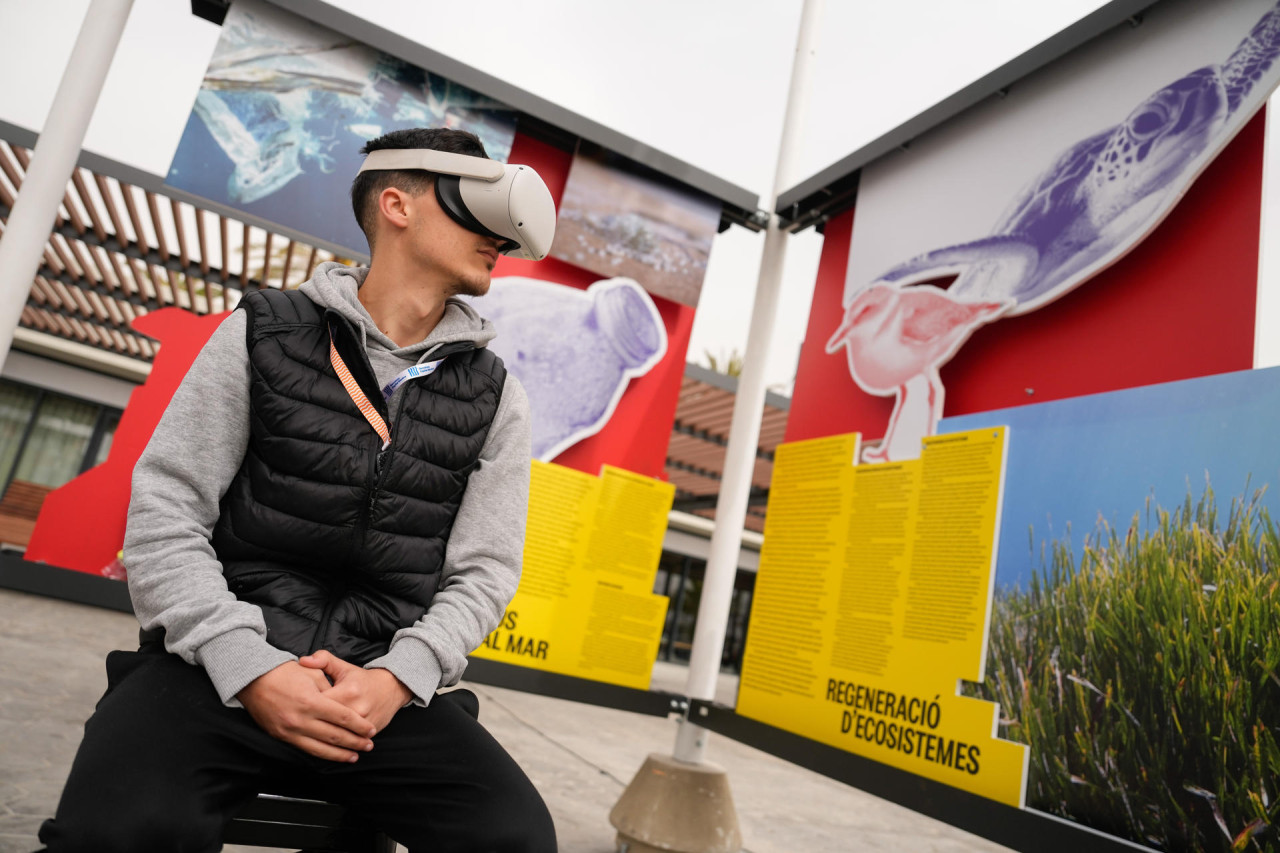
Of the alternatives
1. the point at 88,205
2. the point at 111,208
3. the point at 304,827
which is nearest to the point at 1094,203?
the point at 304,827

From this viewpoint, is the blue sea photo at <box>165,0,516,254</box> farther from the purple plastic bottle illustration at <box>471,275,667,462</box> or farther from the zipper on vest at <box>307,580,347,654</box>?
the zipper on vest at <box>307,580,347,654</box>

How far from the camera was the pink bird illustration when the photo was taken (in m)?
2.43

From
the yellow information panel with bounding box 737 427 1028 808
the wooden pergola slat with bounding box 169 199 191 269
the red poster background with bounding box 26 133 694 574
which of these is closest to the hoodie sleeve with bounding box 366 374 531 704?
the yellow information panel with bounding box 737 427 1028 808

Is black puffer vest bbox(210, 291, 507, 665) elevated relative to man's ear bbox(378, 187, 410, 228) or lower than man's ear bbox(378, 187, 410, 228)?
lower

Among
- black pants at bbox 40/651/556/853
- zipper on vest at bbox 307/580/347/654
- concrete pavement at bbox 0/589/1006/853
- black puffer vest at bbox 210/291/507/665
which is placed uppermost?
black puffer vest at bbox 210/291/507/665

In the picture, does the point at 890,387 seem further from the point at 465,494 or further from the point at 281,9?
the point at 281,9

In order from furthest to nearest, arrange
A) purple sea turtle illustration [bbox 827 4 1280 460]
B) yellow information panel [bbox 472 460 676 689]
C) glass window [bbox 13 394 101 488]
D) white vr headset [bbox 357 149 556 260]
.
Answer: glass window [bbox 13 394 101 488] → yellow information panel [bbox 472 460 676 689] → purple sea turtle illustration [bbox 827 4 1280 460] → white vr headset [bbox 357 149 556 260]

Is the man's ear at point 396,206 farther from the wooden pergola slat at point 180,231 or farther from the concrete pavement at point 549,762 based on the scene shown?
the wooden pergola slat at point 180,231

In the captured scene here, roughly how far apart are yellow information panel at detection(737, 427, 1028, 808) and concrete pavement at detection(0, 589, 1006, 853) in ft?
3.72

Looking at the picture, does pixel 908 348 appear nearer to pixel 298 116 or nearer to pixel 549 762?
pixel 298 116

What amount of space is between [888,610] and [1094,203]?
1223mm

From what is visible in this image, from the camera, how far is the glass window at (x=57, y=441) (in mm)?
11859

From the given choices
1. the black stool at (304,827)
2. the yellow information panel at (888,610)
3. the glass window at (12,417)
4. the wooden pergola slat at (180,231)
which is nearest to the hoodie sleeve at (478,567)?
the black stool at (304,827)

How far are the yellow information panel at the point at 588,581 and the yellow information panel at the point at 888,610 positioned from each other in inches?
21.0
